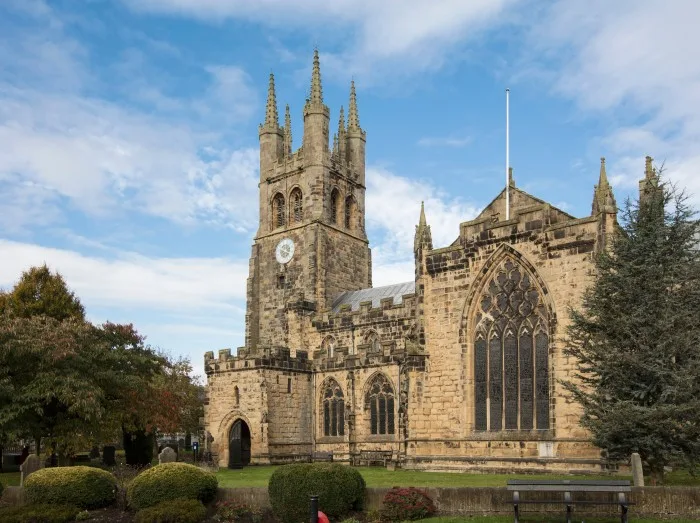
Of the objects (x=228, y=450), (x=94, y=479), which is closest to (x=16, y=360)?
(x=94, y=479)

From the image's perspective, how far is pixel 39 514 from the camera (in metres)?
20.0

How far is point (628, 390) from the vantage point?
2080 cm

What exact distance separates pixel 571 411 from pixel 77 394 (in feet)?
58.7

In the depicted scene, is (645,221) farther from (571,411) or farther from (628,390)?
(571,411)

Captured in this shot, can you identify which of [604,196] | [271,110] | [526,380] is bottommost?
[526,380]

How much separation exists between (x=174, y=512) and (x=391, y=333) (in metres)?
25.0

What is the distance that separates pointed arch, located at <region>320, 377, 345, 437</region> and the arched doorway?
4.20m

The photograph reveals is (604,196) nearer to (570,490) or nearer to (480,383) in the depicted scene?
(480,383)

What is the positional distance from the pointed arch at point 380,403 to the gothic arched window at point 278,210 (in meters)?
18.5

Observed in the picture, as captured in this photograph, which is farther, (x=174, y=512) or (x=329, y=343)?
(x=329, y=343)

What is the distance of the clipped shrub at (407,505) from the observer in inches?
701

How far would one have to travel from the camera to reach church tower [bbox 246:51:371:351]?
5050 centimetres

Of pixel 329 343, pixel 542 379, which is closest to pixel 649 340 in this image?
pixel 542 379

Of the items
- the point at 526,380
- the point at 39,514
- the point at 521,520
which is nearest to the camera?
the point at 521,520
